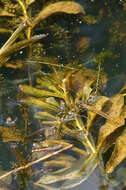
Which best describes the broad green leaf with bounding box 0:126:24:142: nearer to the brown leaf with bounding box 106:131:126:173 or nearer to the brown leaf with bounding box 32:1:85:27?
the brown leaf with bounding box 106:131:126:173

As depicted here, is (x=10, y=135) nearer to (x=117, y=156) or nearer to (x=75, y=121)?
(x=75, y=121)

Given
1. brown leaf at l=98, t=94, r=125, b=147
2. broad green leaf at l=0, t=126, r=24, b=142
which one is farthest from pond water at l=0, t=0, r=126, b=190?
brown leaf at l=98, t=94, r=125, b=147

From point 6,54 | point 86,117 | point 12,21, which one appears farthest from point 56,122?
point 12,21

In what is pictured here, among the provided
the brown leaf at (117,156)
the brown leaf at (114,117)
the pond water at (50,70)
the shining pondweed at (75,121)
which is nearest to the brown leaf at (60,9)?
the pond water at (50,70)

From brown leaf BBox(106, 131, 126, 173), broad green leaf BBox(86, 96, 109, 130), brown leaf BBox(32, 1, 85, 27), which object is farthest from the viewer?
brown leaf BBox(32, 1, 85, 27)

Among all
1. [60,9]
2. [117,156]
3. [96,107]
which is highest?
[60,9]

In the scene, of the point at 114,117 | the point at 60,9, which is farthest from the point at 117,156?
the point at 60,9
